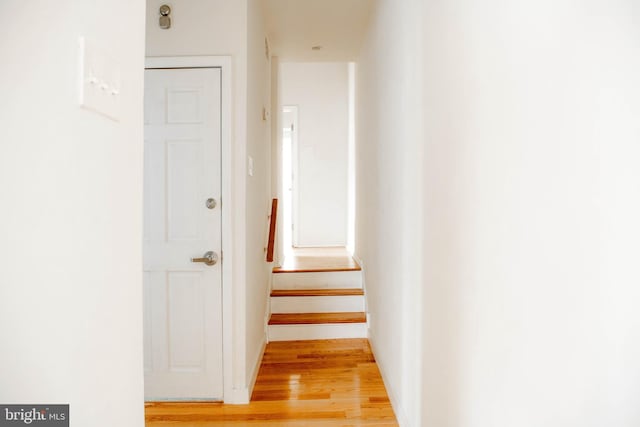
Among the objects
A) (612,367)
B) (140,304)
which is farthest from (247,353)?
(612,367)

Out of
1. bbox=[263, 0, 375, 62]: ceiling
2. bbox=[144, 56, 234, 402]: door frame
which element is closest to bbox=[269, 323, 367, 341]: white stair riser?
bbox=[144, 56, 234, 402]: door frame

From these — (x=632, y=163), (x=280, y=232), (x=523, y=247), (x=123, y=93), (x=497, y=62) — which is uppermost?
(x=497, y=62)

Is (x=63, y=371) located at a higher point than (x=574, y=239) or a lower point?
lower

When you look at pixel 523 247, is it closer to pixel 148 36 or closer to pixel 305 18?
pixel 148 36

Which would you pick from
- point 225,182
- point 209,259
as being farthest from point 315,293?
point 225,182

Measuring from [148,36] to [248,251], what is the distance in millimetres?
1474

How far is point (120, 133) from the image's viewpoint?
801 mm

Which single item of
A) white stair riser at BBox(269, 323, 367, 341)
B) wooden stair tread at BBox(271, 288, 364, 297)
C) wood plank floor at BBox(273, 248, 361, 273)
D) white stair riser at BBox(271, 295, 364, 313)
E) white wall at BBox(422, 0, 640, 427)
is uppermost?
white wall at BBox(422, 0, 640, 427)

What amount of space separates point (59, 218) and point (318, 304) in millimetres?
3238

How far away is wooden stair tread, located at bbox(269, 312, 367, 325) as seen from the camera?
347 cm

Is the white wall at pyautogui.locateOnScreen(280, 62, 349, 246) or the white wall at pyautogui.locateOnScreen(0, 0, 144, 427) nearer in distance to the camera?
the white wall at pyautogui.locateOnScreen(0, 0, 144, 427)

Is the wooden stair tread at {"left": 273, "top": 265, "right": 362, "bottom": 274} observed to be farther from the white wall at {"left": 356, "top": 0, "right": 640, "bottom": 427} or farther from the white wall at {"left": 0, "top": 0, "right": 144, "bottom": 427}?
the white wall at {"left": 0, "top": 0, "right": 144, "bottom": 427}

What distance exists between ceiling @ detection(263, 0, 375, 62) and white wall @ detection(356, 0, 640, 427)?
144cm

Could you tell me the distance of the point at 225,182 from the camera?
2.40m
